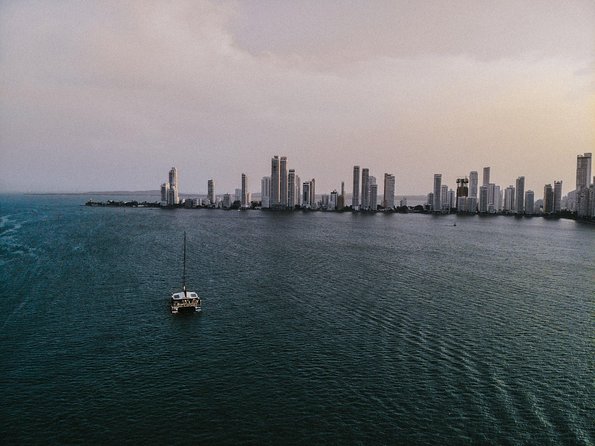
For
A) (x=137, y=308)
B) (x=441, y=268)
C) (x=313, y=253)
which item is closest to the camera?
(x=137, y=308)

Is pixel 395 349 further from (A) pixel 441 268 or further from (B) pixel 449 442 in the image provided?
(A) pixel 441 268

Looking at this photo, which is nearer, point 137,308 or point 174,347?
point 174,347

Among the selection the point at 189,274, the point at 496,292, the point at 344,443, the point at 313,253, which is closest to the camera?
the point at 344,443

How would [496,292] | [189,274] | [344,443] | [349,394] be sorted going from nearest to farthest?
[344,443]
[349,394]
[496,292]
[189,274]

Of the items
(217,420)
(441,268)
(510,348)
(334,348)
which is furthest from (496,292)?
(217,420)

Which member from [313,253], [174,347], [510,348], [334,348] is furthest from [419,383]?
[313,253]

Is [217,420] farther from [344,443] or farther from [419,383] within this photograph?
[419,383]
